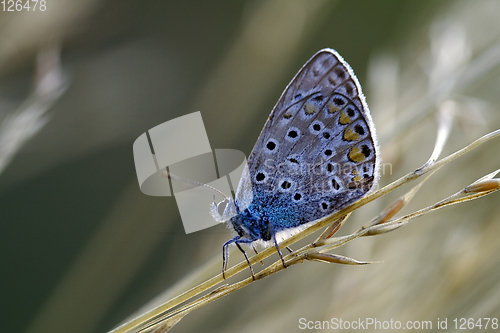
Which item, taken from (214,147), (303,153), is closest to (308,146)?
(303,153)

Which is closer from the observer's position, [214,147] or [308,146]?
[308,146]

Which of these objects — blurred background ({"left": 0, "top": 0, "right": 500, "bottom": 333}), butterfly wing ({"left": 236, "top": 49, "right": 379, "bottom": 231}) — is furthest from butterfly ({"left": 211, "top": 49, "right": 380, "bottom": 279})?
blurred background ({"left": 0, "top": 0, "right": 500, "bottom": 333})

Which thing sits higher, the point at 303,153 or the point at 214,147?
the point at 214,147

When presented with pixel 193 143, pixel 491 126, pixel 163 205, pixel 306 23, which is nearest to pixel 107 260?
pixel 163 205

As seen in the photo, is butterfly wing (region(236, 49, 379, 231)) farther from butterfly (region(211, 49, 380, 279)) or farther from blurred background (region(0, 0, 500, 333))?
blurred background (region(0, 0, 500, 333))

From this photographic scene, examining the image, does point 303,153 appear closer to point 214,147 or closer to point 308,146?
point 308,146

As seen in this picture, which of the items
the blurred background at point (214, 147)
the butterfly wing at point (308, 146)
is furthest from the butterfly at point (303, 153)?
the blurred background at point (214, 147)
